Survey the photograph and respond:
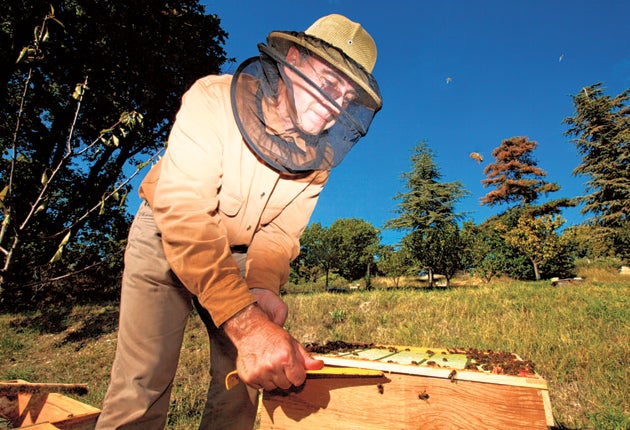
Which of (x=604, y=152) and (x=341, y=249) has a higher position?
(x=604, y=152)

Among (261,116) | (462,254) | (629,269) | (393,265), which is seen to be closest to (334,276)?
(393,265)

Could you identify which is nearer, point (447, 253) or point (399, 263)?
point (447, 253)

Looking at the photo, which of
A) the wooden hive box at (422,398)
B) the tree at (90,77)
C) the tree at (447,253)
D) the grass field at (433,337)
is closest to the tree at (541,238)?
the tree at (447,253)

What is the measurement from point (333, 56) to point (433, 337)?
19.1 ft

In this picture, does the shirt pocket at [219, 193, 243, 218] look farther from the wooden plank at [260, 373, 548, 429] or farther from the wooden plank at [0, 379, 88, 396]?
the wooden plank at [0, 379, 88, 396]

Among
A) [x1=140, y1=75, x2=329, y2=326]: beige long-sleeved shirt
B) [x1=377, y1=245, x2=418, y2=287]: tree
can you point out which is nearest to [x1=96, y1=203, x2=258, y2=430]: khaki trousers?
[x1=140, y1=75, x2=329, y2=326]: beige long-sleeved shirt

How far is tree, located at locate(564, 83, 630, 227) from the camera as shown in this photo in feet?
96.6

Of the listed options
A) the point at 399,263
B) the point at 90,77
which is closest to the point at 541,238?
the point at 399,263

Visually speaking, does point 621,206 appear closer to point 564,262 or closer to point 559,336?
point 564,262

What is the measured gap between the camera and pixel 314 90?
5.47 feet

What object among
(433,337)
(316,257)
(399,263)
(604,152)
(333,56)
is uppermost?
(604,152)

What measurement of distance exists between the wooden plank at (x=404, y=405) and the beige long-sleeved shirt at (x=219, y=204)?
2.17ft

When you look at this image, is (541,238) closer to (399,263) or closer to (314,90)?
(399,263)

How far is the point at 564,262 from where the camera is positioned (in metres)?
24.9
